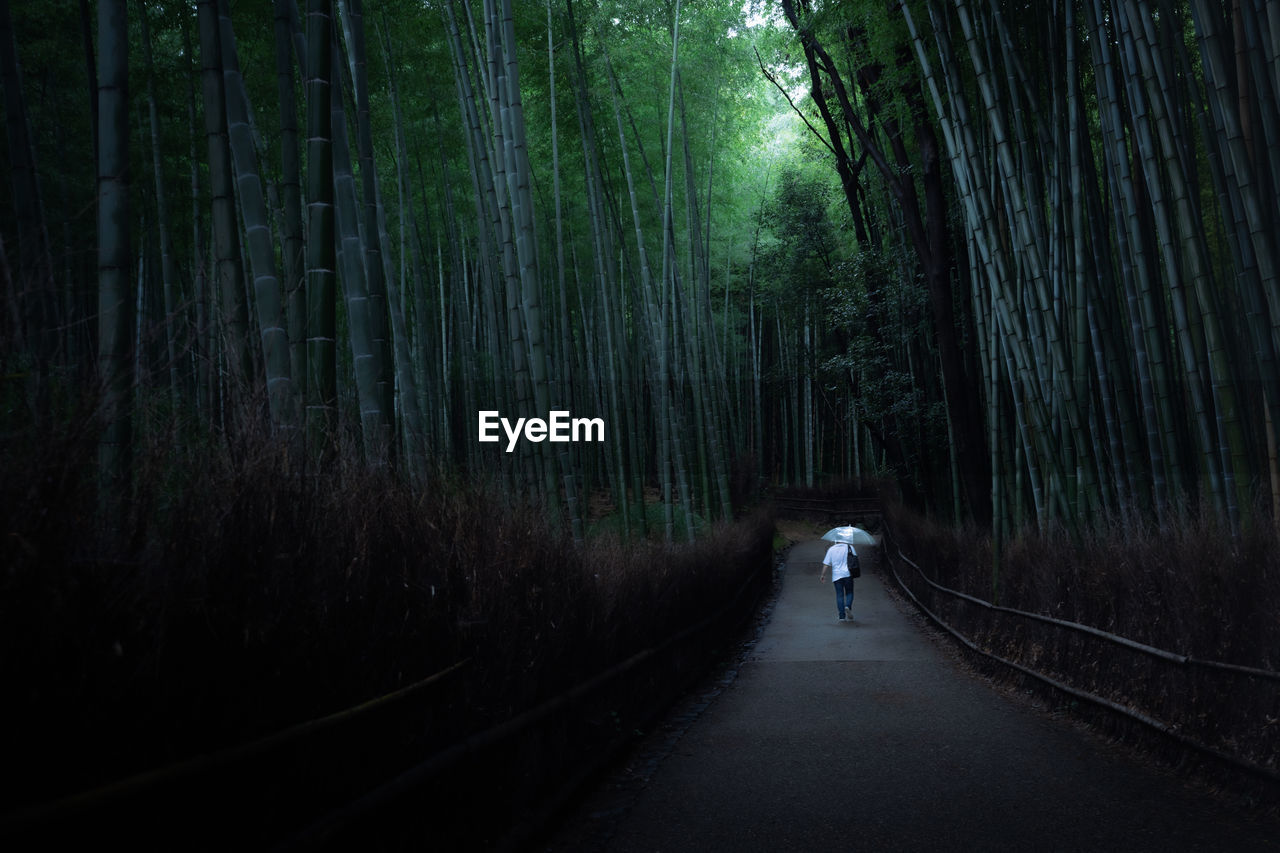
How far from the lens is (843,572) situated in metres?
10.4

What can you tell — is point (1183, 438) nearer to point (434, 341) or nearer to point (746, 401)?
point (434, 341)

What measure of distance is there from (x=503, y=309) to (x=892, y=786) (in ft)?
26.0

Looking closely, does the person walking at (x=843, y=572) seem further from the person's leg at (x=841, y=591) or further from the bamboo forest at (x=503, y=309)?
the bamboo forest at (x=503, y=309)

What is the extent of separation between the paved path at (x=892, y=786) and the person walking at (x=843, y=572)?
3.86 metres

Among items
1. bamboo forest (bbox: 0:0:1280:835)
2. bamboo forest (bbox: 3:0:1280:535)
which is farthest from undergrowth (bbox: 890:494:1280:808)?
bamboo forest (bbox: 3:0:1280:535)

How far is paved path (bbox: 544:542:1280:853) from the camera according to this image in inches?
126

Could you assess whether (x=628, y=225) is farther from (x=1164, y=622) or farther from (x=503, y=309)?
Answer: (x=1164, y=622)

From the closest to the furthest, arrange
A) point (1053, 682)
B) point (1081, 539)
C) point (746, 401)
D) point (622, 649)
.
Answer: point (622, 649) → point (1053, 682) → point (1081, 539) → point (746, 401)

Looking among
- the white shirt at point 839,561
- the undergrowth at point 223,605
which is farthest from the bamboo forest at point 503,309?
the white shirt at point 839,561

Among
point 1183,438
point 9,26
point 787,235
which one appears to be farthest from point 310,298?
point 787,235

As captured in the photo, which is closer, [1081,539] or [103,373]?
[103,373]

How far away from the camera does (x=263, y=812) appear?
201cm

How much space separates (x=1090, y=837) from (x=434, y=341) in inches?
427

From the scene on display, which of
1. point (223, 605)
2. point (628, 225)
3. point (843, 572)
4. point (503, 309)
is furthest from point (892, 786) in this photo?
point (628, 225)
